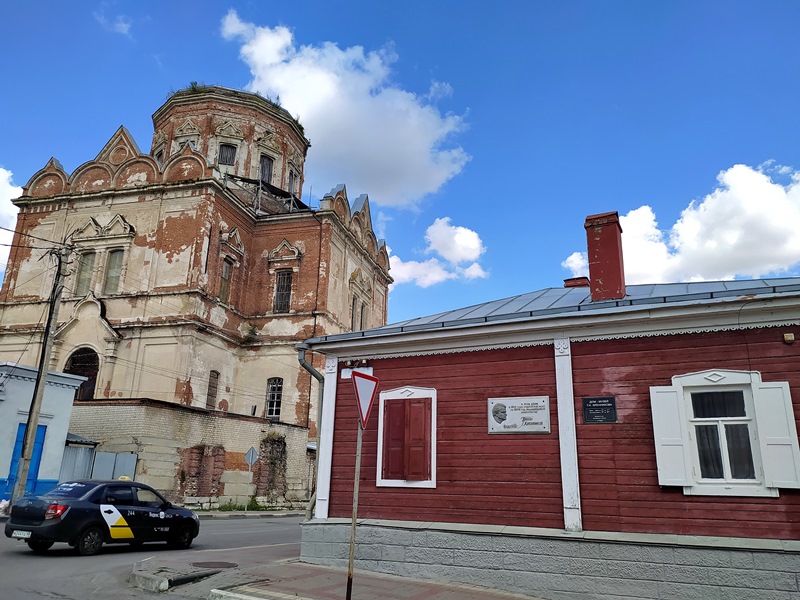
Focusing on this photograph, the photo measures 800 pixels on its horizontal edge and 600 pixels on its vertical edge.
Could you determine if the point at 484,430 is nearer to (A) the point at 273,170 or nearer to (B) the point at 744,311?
(B) the point at 744,311

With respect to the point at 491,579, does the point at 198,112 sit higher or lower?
higher

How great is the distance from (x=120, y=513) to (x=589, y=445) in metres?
8.81

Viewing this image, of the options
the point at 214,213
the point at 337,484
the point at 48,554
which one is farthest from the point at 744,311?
the point at 214,213

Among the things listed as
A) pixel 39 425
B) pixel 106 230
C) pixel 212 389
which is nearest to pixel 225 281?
pixel 212 389

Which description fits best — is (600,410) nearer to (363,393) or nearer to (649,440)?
(649,440)

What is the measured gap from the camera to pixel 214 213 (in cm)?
2927

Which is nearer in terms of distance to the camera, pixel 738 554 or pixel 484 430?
pixel 738 554

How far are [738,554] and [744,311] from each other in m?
3.23

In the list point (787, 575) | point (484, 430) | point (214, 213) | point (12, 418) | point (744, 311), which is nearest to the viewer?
point (787, 575)

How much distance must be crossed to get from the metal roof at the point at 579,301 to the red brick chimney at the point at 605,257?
9.7 inches

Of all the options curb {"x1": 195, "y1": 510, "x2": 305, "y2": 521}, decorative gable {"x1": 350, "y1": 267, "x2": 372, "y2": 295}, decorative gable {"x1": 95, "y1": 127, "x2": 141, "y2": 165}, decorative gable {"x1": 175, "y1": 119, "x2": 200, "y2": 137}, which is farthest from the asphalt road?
decorative gable {"x1": 175, "y1": 119, "x2": 200, "y2": 137}

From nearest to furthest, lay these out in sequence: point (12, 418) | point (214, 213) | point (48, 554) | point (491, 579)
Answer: point (491, 579)
point (48, 554)
point (12, 418)
point (214, 213)

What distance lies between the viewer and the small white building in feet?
58.5

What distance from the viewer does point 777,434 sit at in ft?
Result: 26.0
